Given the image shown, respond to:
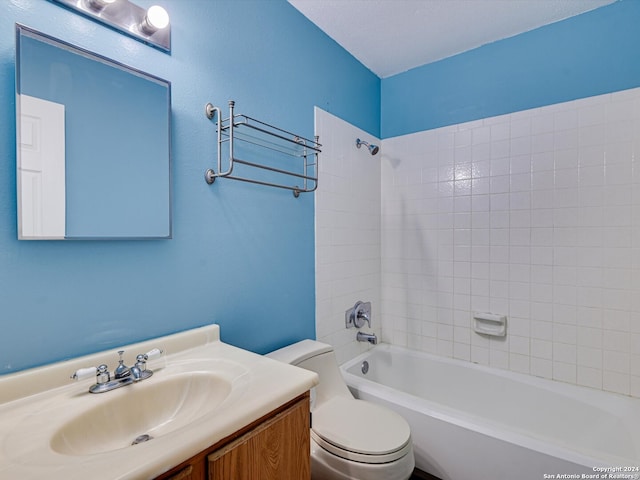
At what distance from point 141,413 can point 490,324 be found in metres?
2.02

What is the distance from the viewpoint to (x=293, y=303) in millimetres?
1712

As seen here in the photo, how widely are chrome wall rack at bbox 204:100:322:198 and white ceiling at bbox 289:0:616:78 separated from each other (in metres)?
0.79

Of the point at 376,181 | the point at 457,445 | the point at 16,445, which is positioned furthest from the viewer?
the point at 376,181

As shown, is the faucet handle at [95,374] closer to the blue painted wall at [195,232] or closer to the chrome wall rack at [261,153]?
the blue painted wall at [195,232]

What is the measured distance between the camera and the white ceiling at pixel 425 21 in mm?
1708

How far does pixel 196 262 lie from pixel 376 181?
1.65 meters

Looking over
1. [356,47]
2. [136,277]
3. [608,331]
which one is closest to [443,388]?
[608,331]

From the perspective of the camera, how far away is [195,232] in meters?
1.25

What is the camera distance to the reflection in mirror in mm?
843

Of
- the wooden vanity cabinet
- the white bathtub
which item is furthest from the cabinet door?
the white bathtub

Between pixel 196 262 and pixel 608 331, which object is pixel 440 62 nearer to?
pixel 608 331

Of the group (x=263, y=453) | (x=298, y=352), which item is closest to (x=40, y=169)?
(x=263, y=453)

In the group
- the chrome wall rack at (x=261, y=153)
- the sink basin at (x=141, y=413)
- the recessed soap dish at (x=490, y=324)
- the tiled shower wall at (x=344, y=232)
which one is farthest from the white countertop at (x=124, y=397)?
the recessed soap dish at (x=490, y=324)

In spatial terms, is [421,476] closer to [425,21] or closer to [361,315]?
[361,315]
